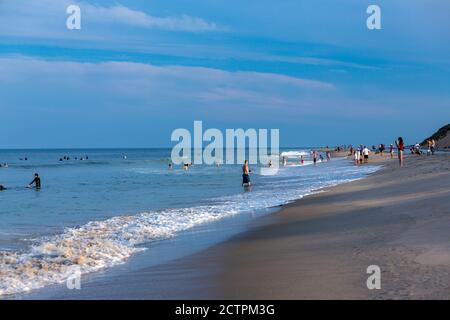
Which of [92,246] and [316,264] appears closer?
[316,264]

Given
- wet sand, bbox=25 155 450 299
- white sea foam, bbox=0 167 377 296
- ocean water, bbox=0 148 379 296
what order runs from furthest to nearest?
ocean water, bbox=0 148 379 296 < white sea foam, bbox=0 167 377 296 < wet sand, bbox=25 155 450 299

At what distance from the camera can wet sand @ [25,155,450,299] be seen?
6324 millimetres

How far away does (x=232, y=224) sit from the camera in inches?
571

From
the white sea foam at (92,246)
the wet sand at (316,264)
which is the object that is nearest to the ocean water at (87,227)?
the white sea foam at (92,246)

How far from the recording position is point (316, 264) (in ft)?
25.8

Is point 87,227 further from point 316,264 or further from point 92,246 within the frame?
point 316,264

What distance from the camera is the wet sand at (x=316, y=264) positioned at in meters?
6.32

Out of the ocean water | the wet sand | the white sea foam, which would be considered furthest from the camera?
the ocean water

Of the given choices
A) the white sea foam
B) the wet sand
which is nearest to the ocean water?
the white sea foam

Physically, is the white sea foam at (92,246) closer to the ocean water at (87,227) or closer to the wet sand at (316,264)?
the ocean water at (87,227)

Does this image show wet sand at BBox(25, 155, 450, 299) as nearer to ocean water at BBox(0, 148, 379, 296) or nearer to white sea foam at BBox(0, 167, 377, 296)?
white sea foam at BBox(0, 167, 377, 296)

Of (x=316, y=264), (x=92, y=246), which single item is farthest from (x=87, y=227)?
(x=316, y=264)

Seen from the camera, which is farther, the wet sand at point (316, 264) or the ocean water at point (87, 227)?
the ocean water at point (87, 227)
